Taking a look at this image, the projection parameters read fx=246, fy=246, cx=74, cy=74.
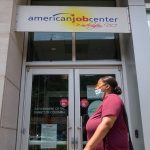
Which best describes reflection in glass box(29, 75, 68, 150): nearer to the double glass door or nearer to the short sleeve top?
the double glass door

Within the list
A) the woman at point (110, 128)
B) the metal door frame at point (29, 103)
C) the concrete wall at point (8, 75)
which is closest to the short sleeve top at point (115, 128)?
the woman at point (110, 128)

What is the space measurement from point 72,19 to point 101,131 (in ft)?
8.39

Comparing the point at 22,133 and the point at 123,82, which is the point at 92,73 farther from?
the point at 22,133

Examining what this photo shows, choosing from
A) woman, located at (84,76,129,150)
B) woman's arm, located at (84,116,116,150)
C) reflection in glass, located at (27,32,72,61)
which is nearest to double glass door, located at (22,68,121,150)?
reflection in glass, located at (27,32,72,61)

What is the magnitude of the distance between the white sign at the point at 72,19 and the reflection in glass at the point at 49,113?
34.5 inches

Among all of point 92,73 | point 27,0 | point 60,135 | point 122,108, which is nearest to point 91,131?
point 122,108

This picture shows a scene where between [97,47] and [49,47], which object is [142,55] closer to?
[97,47]

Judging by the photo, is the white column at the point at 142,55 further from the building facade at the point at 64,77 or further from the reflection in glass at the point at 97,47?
the reflection in glass at the point at 97,47

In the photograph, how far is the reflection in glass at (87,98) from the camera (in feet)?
13.6

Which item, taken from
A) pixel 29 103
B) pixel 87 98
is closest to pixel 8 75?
pixel 29 103

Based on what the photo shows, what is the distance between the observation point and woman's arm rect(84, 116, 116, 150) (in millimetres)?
2045

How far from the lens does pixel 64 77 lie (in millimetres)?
4371

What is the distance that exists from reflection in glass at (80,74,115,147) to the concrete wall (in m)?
1.09

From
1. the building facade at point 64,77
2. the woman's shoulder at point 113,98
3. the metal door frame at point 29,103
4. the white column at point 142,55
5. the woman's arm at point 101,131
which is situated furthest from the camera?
the metal door frame at point 29,103
